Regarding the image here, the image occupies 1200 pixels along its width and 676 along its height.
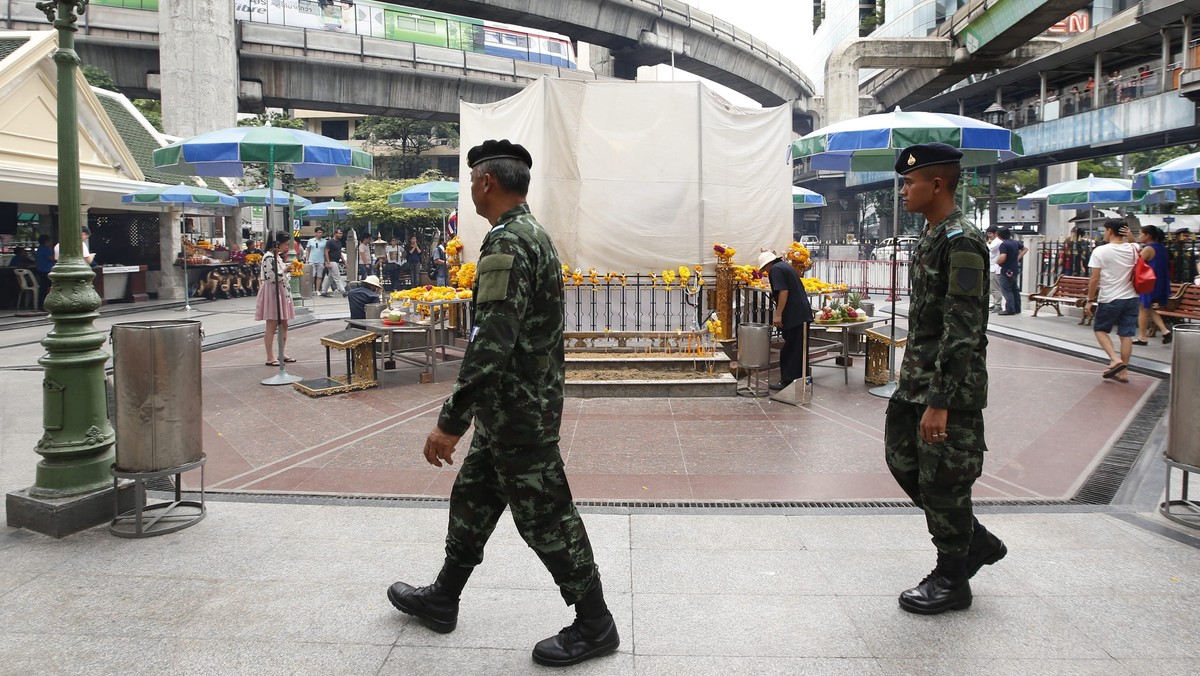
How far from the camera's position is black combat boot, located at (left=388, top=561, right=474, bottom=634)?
3371 millimetres

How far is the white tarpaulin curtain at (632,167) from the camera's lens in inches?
392

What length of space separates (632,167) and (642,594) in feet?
23.4

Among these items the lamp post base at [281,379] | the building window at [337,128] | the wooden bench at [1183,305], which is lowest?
the lamp post base at [281,379]

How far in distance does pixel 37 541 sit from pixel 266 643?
203 centimetres

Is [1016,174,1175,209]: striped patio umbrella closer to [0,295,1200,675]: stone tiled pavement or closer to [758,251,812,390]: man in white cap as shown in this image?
[758,251,812,390]: man in white cap

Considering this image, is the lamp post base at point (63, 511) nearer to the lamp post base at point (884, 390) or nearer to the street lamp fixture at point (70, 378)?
the street lamp fixture at point (70, 378)

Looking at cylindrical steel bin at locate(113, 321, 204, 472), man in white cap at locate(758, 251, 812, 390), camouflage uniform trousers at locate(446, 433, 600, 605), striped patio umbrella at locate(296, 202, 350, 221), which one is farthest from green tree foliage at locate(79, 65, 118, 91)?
camouflage uniform trousers at locate(446, 433, 600, 605)

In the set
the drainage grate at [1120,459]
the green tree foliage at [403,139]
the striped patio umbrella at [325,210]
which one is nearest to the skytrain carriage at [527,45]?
the striped patio umbrella at [325,210]

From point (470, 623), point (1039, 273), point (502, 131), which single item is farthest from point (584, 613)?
point (1039, 273)

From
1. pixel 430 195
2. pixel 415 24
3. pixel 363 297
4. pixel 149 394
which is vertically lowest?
pixel 149 394

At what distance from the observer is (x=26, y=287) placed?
1648 centimetres

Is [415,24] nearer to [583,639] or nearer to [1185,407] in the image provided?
[1185,407]

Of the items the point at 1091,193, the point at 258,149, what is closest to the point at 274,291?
→ the point at 258,149

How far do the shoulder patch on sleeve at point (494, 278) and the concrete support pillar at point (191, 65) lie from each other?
80.7 ft
